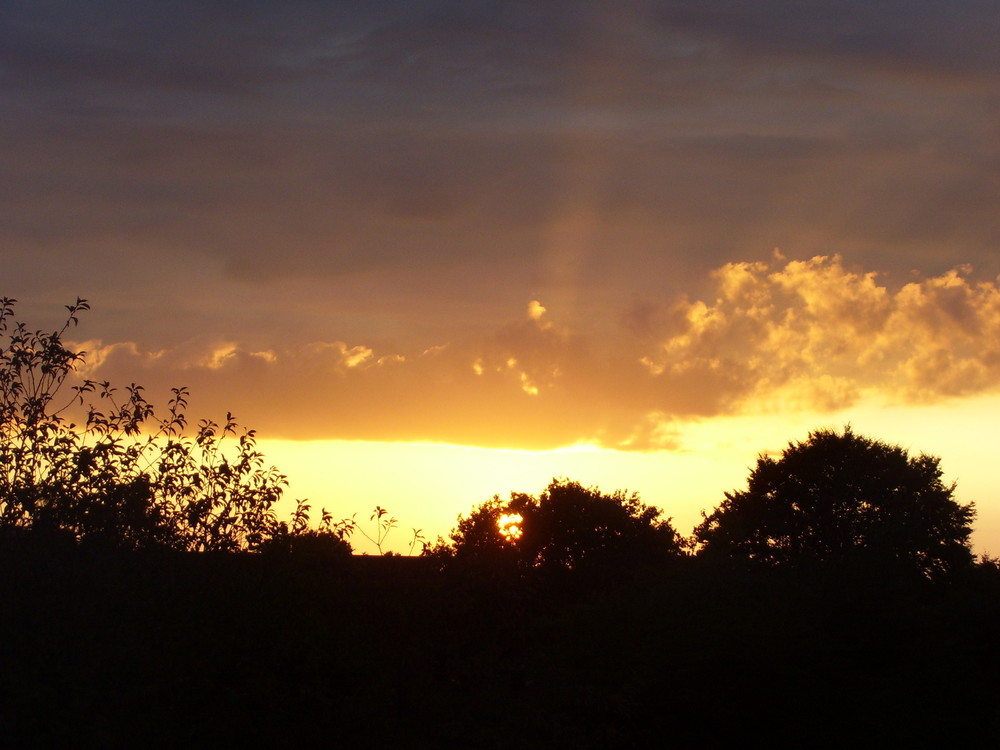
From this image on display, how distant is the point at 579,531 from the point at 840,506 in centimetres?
1513

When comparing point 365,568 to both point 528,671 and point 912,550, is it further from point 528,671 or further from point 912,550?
point 912,550

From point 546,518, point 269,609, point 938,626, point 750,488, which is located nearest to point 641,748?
point 269,609

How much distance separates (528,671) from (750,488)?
41.5m

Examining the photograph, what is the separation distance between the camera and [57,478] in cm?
1388

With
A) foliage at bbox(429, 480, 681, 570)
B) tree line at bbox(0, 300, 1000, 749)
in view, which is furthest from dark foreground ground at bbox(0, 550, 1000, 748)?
foliage at bbox(429, 480, 681, 570)

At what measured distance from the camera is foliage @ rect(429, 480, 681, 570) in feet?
163

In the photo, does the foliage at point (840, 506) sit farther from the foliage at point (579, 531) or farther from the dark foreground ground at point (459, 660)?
the dark foreground ground at point (459, 660)

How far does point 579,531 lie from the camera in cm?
5166

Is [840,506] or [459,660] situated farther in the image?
[840,506]

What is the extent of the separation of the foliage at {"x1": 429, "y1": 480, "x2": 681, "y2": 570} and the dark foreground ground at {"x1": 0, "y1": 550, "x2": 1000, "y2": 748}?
78.7 feet

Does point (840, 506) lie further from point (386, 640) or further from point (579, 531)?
point (386, 640)

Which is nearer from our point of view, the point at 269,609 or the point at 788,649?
the point at 269,609

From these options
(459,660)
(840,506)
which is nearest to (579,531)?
(840,506)

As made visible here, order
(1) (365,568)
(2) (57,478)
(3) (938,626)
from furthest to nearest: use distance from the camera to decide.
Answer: (3) (938,626) < (1) (365,568) < (2) (57,478)
